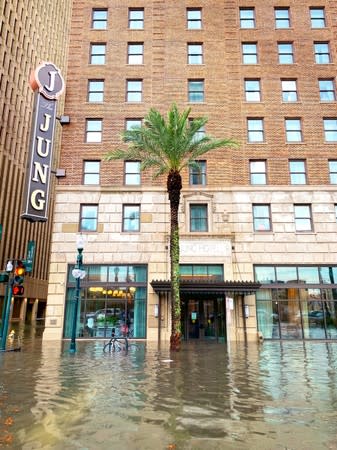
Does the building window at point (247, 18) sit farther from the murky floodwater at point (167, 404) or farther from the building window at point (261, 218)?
the murky floodwater at point (167, 404)

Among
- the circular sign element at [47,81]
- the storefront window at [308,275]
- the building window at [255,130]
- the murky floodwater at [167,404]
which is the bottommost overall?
the murky floodwater at [167,404]

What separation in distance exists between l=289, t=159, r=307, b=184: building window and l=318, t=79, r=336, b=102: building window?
607 centimetres

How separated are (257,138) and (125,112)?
35.3ft

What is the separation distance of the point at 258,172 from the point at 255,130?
358 centimetres

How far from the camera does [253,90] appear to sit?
29797 millimetres

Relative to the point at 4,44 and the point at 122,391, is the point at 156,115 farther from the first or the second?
the point at 4,44

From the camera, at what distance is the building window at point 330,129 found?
28.7m

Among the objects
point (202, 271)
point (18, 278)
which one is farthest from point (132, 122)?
point (18, 278)

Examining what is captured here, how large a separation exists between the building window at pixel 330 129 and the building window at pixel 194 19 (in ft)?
44.0

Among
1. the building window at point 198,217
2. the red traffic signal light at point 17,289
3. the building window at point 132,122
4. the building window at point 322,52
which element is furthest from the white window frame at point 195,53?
the red traffic signal light at point 17,289

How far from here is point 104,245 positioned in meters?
26.5

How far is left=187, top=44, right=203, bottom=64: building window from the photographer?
1190 inches

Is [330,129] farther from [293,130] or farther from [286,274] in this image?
[286,274]

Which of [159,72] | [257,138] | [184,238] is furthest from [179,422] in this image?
[159,72]
